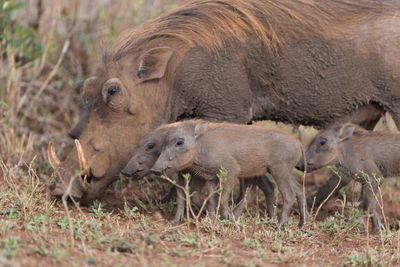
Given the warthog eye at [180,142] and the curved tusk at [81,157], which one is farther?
the curved tusk at [81,157]

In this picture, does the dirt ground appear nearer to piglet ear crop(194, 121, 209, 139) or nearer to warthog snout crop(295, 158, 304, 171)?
warthog snout crop(295, 158, 304, 171)

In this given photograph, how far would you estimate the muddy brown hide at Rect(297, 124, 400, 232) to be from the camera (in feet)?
14.8

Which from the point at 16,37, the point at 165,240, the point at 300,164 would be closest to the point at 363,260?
the point at 165,240

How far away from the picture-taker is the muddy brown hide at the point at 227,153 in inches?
164

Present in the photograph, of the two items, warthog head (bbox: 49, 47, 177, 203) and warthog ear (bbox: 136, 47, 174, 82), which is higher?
warthog ear (bbox: 136, 47, 174, 82)

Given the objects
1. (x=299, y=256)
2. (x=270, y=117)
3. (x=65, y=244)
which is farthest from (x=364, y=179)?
(x=65, y=244)

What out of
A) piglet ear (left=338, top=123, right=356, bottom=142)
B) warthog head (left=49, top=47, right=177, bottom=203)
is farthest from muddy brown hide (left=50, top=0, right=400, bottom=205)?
piglet ear (left=338, top=123, right=356, bottom=142)

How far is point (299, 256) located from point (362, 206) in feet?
4.62

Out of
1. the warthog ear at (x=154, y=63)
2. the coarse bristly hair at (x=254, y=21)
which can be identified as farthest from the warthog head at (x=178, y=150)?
the coarse bristly hair at (x=254, y=21)

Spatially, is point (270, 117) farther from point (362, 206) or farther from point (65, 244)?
point (65, 244)

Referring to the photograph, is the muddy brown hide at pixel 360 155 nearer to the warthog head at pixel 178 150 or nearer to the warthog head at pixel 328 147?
the warthog head at pixel 328 147

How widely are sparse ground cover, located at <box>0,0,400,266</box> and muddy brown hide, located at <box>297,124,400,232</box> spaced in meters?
0.25

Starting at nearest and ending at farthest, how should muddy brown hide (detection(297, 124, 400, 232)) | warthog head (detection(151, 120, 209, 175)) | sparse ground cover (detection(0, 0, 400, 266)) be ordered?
sparse ground cover (detection(0, 0, 400, 266))
warthog head (detection(151, 120, 209, 175))
muddy brown hide (detection(297, 124, 400, 232))

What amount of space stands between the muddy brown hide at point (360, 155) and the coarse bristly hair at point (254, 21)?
85 cm
